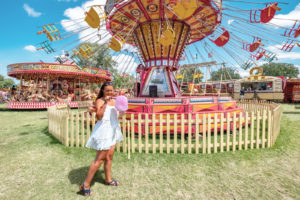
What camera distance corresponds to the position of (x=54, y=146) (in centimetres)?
429

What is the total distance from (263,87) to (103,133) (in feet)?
76.1

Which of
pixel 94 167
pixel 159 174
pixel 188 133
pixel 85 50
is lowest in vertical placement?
pixel 159 174

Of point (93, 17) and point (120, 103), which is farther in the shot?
point (93, 17)

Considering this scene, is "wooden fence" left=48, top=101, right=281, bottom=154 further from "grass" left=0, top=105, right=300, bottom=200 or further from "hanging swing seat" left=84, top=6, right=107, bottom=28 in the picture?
"hanging swing seat" left=84, top=6, right=107, bottom=28

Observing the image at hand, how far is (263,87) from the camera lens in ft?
64.8

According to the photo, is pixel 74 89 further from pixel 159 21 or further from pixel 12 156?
pixel 12 156

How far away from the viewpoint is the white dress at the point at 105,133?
2291 millimetres

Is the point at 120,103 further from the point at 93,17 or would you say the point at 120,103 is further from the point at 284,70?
the point at 284,70

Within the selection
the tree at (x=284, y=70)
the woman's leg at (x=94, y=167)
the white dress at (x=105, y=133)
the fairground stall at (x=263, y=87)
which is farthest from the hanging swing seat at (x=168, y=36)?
the tree at (x=284, y=70)

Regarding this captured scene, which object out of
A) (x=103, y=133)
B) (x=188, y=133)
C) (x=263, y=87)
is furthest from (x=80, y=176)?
(x=263, y=87)

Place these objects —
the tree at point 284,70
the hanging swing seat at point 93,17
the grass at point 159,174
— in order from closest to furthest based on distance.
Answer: the grass at point 159,174 → the hanging swing seat at point 93,17 → the tree at point 284,70

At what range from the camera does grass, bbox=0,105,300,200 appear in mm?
2352

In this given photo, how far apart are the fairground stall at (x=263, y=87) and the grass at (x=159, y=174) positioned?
16894mm

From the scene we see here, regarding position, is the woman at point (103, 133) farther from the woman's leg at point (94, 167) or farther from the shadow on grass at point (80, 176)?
the shadow on grass at point (80, 176)
